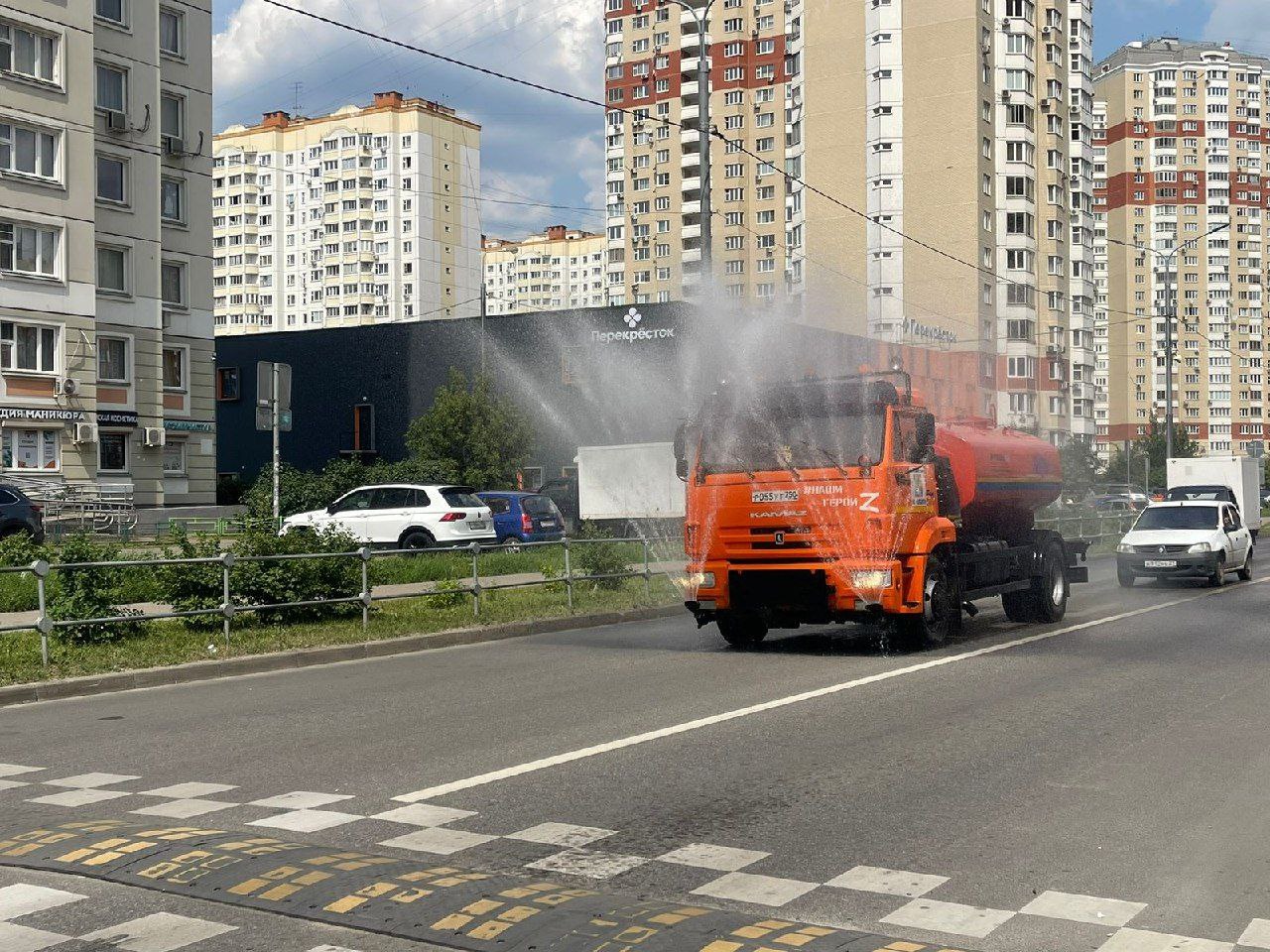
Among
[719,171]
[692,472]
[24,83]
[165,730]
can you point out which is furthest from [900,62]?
[165,730]

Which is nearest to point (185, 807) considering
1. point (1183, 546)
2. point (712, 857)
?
point (712, 857)

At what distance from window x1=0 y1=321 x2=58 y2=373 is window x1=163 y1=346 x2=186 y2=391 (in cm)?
639

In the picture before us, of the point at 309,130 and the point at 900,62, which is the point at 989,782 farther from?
the point at 309,130

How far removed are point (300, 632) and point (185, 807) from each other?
8.07 metres

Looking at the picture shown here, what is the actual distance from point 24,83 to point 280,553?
1202 inches

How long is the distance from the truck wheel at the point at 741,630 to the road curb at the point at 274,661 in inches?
110

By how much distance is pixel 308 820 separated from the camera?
6840mm

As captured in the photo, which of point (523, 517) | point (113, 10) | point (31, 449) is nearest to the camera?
point (523, 517)

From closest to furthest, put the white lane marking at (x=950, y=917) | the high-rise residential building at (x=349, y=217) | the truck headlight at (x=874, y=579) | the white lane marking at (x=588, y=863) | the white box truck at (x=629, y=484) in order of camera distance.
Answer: the white lane marking at (x=950, y=917)
the white lane marking at (x=588, y=863)
the truck headlight at (x=874, y=579)
the white box truck at (x=629, y=484)
the high-rise residential building at (x=349, y=217)

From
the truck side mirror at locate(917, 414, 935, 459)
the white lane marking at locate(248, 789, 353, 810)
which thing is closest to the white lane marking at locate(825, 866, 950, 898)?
the white lane marking at locate(248, 789, 353, 810)

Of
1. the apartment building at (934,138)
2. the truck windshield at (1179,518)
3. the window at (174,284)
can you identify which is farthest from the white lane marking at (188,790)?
the apartment building at (934,138)

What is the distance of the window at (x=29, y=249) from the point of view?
40281 millimetres

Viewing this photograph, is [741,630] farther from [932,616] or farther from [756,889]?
[756,889]

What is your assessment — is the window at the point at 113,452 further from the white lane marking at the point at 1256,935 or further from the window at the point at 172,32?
the white lane marking at the point at 1256,935
